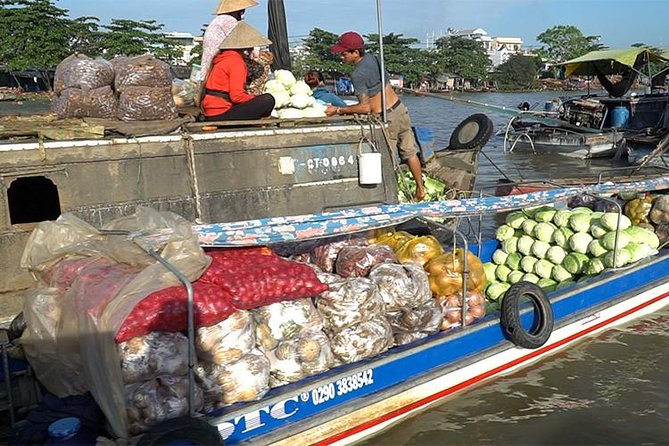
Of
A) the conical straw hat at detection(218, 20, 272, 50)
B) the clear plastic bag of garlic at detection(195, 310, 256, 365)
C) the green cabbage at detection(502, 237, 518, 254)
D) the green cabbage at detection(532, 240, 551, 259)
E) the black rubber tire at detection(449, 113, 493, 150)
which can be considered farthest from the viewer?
the black rubber tire at detection(449, 113, 493, 150)

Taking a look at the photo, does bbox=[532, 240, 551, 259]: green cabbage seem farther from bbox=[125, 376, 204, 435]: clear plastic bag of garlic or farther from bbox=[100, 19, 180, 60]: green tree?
bbox=[100, 19, 180, 60]: green tree

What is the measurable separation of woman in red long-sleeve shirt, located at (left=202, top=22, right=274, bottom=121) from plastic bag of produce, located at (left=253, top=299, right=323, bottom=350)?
243 cm

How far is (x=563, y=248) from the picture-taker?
6.98 meters

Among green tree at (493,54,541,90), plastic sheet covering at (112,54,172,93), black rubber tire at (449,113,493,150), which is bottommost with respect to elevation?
black rubber tire at (449,113,493,150)

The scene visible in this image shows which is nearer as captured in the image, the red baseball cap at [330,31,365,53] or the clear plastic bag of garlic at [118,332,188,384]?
the clear plastic bag of garlic at [118,332,188,384]

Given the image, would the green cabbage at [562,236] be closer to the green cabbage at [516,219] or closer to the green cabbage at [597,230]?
the green cabbage at [597,230]

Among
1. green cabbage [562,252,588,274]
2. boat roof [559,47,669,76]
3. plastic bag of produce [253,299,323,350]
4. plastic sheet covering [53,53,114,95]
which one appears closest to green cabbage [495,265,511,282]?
green cabbage [562,252,588,274]

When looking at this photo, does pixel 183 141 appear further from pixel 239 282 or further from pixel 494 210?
pixel 494 210

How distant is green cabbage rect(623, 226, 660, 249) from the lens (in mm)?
6850

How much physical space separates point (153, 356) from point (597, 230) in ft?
17.1

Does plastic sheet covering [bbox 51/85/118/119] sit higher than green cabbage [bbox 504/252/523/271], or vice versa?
plastic sheet covering [bbox 51/85/118/119]

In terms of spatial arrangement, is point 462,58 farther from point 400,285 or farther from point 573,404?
point 400,285

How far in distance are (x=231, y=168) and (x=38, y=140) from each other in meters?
1.65

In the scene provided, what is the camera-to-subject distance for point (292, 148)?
6051 millimetres
